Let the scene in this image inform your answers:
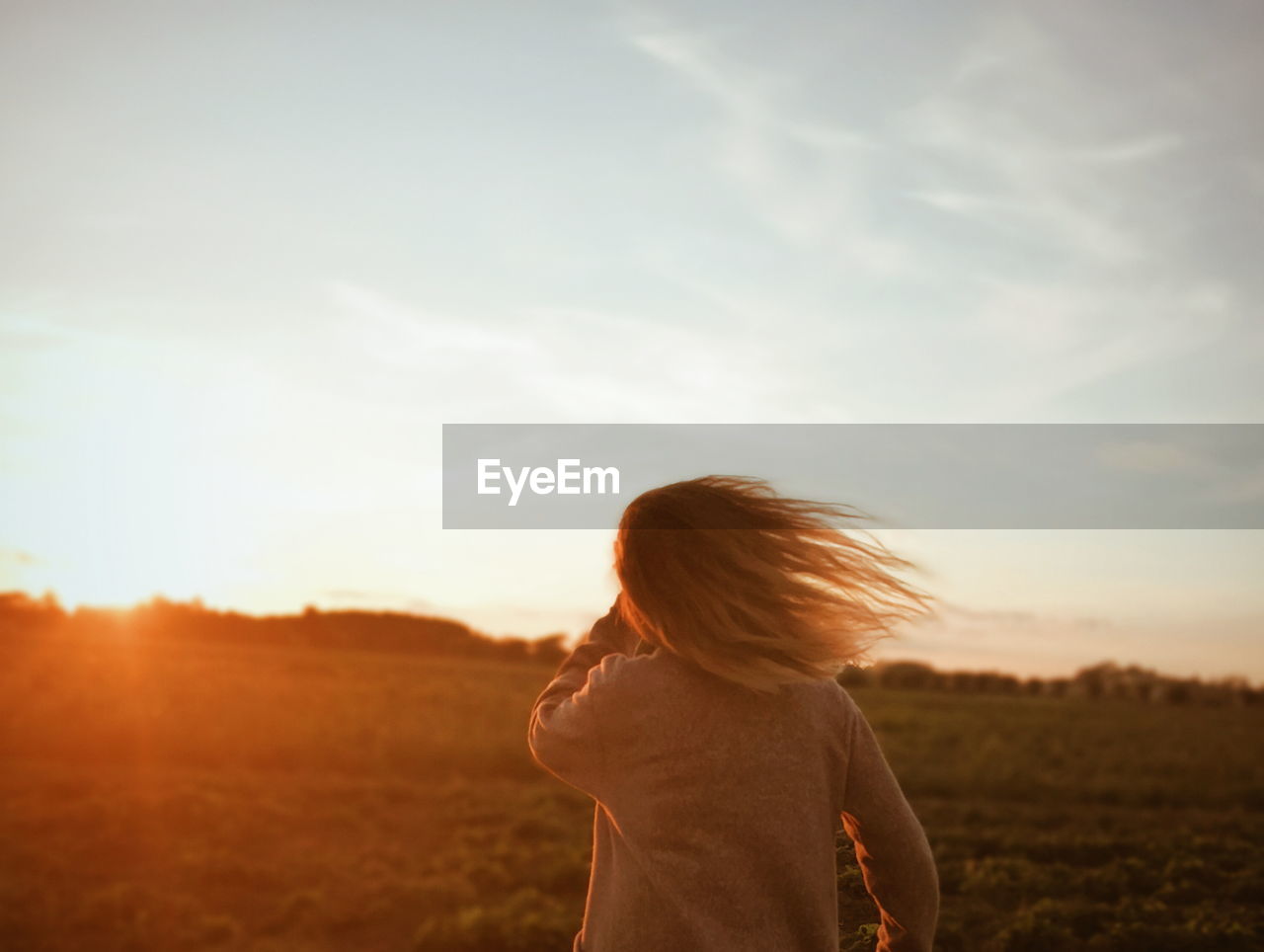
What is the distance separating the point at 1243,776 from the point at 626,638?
26132 mm

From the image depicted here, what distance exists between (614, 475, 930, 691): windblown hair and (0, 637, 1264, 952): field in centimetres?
64

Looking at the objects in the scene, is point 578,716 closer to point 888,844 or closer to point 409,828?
point 888,844

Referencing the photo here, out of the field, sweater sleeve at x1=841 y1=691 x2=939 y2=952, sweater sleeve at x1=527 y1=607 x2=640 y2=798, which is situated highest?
sweater sleeve at x1=527 y1=607 x2=640 y2=798

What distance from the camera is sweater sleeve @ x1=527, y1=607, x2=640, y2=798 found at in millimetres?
1578

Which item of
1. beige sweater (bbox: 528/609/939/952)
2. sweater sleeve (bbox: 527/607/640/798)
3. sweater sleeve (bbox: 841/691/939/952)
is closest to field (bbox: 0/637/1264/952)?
sweater sleeve (bbox: 841/691/939/952)

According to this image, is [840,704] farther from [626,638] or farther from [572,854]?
[572,854]

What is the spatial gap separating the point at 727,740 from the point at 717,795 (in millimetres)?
95

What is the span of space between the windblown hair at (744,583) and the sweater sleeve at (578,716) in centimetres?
15

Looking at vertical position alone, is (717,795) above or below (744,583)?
below

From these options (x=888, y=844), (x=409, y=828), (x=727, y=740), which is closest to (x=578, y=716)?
(x=727, y=740)

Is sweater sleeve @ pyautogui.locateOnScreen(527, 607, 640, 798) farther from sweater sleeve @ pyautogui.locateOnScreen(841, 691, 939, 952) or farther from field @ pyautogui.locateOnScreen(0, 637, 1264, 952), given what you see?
field @ pyautogui.locateOnScreen(0, 637, 1264, 952)

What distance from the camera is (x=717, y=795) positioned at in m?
1.54

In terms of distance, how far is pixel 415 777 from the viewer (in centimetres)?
1819

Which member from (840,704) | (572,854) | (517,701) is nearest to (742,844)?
(840,704)
